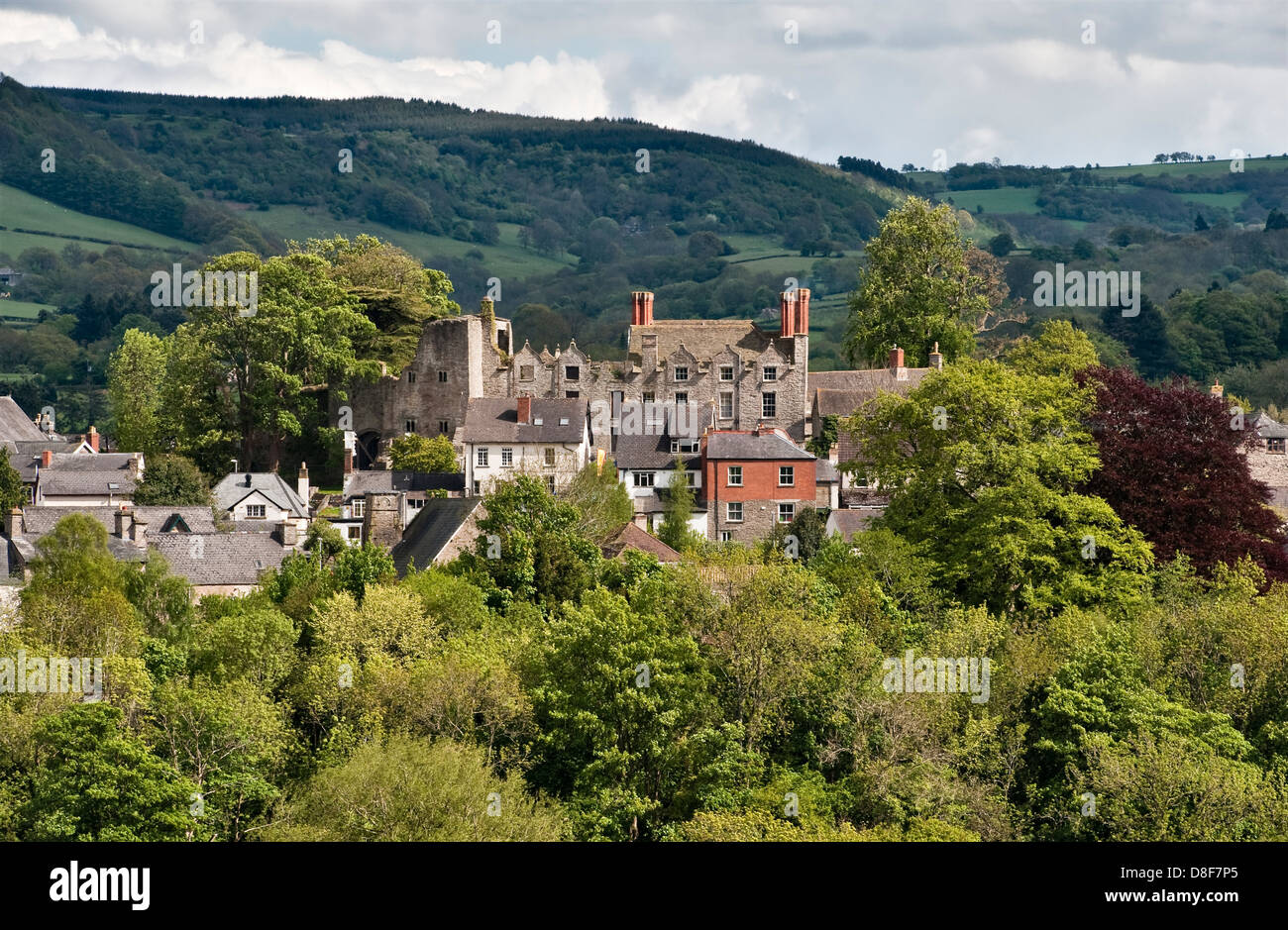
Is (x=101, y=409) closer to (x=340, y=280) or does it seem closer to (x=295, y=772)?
(x=340, y=280)

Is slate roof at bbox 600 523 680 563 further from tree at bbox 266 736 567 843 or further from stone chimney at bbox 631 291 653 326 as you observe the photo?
stone chimney at bbox 631 291 653 326

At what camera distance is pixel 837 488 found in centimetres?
6912

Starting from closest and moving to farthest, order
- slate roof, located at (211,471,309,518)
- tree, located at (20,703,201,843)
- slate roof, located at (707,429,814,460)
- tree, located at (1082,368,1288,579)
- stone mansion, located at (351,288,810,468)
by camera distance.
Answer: tree, located at (20,703,201,843) < tree, located at (1082,368,1288,579) < slate roof, located at (707,429,814,460) < slate roof, located at (211,471,309,518) < stone mansion, located at (351,288,810,468)

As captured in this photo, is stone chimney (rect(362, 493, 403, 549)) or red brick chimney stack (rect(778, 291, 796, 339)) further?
red brick chimney stack (rect(778, 291, 796, 339))

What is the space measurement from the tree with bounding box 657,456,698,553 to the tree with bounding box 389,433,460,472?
10.6 metres

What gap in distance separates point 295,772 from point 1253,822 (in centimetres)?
1995

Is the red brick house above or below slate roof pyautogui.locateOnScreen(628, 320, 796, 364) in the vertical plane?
below

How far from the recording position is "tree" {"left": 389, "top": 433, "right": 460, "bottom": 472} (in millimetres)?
74062

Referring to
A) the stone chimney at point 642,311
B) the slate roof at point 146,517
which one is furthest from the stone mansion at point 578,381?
the slate roof at point 146,517

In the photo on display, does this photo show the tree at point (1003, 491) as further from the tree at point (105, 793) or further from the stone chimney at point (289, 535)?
the stone chimney at point (289, 535)

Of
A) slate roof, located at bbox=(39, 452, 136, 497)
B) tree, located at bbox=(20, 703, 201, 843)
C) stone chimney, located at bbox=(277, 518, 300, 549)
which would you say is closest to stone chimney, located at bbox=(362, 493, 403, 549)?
stone chimney, located at bbox=(277, 518, 300, 549)

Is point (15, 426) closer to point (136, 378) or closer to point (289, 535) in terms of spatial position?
point (136, 378)
